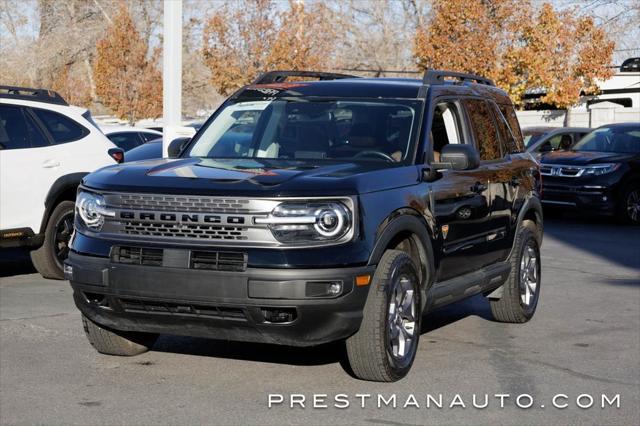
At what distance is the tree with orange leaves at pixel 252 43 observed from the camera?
38.7 metres

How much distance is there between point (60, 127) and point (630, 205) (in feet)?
36.0

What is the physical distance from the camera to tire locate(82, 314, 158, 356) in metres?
7.31

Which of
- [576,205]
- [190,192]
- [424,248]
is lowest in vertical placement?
[576,205]

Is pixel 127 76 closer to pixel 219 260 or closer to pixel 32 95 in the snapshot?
pixel 32 95

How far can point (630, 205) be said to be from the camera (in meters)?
18.9

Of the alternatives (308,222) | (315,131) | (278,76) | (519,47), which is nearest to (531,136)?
(519,47)

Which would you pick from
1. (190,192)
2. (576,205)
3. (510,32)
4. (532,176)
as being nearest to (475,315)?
(532,176)

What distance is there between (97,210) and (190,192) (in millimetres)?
704

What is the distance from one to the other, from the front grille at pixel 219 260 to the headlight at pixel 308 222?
0.77 feet

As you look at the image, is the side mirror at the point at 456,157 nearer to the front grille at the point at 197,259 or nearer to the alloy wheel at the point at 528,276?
the front grille at the point at 197,259

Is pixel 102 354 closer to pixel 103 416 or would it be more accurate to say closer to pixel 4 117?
pixel 103 416

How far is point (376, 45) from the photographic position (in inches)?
2142

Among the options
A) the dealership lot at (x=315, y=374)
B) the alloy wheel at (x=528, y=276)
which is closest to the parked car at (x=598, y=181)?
the dealership lot at (x=315, y=374)

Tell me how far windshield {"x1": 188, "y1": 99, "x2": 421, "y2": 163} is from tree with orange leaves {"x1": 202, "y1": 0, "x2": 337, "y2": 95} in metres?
30.5
